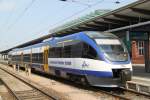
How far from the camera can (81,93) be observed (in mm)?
16016

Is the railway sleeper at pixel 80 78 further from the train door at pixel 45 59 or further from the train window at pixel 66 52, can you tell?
the train door at pixel 45 59

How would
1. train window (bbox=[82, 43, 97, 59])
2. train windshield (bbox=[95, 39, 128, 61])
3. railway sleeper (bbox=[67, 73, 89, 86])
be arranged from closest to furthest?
train windshield (bbox=[95, 39, 128, 61]) → train window (bbox=[82, 43, 97, 59]) → railway sleeper (bbox=[67, 73, 89, 86])

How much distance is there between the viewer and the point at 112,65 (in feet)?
51.1

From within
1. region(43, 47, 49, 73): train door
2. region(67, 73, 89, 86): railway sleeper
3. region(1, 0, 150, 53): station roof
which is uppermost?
region(1, 0, 150, 53): station roof

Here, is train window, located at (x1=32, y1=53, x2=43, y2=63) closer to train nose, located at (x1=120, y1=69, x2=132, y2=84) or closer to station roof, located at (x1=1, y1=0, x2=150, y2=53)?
station roof, located at (x1=1, y1=0, x2=150, y2=53)

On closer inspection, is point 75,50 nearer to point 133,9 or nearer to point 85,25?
point 133,9

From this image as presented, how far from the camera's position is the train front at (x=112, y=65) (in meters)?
15.6

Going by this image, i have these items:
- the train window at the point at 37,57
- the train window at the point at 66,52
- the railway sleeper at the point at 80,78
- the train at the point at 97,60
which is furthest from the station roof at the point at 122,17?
the railway sleeper at the point at 80,78

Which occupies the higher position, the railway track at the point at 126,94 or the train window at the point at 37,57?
the train window at the point at 37,57

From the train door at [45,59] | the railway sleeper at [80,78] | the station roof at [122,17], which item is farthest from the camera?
the train door at [45,59]

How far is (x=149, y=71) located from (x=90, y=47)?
31.7ft

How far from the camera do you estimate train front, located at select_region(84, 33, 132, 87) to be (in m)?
15.6

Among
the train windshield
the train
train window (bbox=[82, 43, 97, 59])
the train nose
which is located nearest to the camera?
the train nose

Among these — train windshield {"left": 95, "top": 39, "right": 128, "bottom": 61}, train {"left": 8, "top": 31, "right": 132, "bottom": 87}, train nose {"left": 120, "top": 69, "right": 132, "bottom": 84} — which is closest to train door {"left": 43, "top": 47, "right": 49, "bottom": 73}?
train {"left": 8, "top": 31, "right": 132, "bottom": 87}
